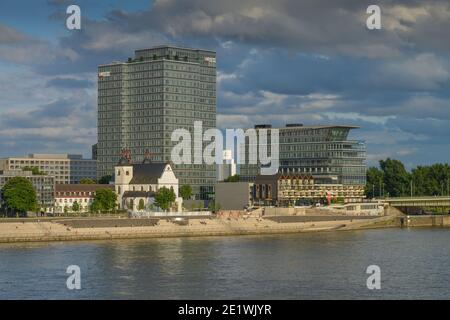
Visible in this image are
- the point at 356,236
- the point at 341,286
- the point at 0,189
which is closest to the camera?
the point at 341,286

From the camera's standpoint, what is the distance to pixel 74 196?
180375mm

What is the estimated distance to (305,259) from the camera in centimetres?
9100

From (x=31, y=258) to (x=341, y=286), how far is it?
3230 centimetres

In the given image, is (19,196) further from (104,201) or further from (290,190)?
(290,190)

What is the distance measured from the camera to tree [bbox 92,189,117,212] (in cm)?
16061

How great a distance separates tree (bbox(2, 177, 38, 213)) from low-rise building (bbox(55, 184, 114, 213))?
25190 millimetres

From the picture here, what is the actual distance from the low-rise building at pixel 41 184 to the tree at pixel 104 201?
14.1 m

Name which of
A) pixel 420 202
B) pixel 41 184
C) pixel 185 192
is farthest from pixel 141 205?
pixel 420 202

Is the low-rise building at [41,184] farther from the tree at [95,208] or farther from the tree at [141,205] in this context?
the tree at [141,205]

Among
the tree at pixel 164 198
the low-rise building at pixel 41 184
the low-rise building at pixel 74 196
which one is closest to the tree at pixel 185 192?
the low-rise building at pixel 74 196

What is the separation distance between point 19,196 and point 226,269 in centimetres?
7537

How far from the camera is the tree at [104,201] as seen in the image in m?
161
